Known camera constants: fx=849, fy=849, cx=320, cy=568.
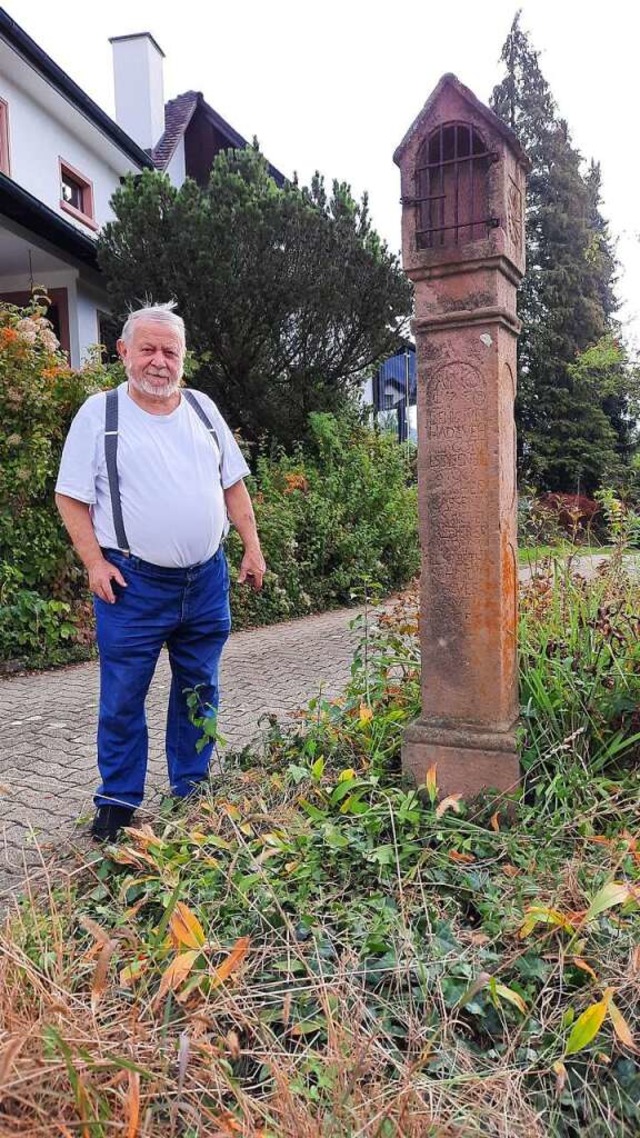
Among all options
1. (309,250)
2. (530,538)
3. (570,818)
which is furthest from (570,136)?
(570,818)

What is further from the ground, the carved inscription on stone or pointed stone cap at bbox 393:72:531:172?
pointed stone cap at bbox 393:72:531:172

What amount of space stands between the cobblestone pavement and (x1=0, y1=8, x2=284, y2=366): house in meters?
5.50

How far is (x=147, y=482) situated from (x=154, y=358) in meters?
0.40

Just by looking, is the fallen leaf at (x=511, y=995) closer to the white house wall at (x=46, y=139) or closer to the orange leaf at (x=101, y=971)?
the orange leaf at (x=101, y=971)

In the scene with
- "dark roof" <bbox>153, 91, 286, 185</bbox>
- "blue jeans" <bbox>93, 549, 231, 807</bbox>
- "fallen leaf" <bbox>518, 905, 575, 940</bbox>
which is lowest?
"fallen leaf" <bbox>518, 905, 575, 940</bbox>

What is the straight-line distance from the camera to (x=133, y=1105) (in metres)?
1.36

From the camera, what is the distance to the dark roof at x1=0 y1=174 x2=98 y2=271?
10.2 metres

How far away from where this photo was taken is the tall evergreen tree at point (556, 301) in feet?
88.4

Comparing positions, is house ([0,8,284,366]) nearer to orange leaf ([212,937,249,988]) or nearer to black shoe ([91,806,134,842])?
black shoe ([91,806,134,842])

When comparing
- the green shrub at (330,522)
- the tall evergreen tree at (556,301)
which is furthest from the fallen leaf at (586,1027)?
the tall evergreen tree at (556,301)

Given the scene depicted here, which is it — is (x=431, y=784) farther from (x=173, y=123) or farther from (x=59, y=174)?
(x=173, y=123)


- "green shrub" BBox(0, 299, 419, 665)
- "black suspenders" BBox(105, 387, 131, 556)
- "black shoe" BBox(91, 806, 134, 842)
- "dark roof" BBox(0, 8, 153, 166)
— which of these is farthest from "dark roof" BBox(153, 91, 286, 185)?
"black shoe" BBox(91, 806, 134, 842)

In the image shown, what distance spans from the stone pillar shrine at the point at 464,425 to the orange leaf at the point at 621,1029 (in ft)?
3.43

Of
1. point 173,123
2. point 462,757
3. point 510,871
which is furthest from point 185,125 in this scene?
point 510,871
